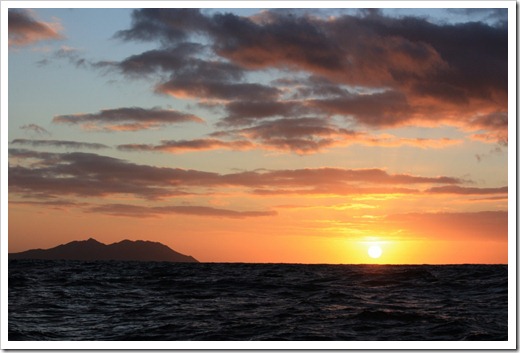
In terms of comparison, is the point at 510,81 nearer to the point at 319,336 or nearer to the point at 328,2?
the point at 328,2

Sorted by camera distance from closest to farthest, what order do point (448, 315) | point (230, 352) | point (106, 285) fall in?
point (230, 352), point (448, 315), point (106, 285)

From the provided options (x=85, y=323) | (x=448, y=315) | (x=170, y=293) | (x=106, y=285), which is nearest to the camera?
(x=85, y=323)

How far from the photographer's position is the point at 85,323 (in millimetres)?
19281

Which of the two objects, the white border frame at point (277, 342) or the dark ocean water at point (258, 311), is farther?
the dark ocean water at point (258, 311)

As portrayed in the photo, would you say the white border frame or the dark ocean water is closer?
the white border frame

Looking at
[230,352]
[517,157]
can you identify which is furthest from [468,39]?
[230,352]

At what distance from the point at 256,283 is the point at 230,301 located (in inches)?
375

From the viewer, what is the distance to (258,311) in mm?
21844

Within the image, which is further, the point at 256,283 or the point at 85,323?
the point at 256,283

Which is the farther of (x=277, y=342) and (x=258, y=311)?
(x=258, y=311)

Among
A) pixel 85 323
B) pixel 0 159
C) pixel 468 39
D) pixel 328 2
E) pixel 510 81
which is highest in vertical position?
pixel 468 39

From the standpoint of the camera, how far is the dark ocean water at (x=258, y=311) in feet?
56.7

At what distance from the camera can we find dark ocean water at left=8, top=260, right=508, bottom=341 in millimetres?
17297

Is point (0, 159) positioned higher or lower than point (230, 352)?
higher
